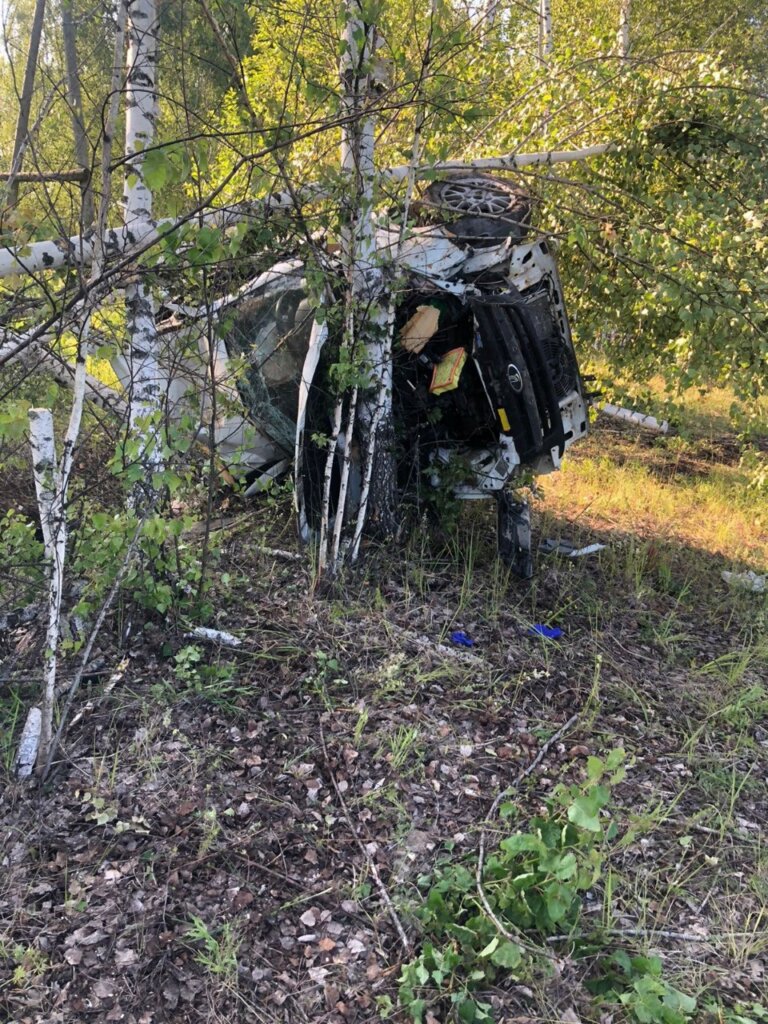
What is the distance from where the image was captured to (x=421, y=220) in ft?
16.0

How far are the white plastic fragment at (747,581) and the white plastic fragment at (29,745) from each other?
4.43m

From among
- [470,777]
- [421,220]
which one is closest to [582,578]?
[470,777]

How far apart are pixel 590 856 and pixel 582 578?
8.72 feet

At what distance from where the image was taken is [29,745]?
8.96 feet

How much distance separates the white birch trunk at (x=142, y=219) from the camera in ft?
10.4

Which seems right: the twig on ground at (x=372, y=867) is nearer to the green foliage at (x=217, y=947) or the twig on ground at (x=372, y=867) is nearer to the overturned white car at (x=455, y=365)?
the green foliage at (x=217, y=947)

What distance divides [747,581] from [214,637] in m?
3.76

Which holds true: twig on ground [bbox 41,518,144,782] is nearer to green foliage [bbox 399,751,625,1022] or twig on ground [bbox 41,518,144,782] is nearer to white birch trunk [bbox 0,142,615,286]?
white birch trunk [bbox 0,142,615,286]

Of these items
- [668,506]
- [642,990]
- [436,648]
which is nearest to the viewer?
[642,990]

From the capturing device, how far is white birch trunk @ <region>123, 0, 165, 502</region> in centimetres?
318

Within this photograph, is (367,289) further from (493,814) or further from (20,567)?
(493,814)

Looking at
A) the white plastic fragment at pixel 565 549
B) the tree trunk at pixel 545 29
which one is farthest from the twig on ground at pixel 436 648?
the tree trunk at pixel 545 29

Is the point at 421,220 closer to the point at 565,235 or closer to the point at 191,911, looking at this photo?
the point at 565,235

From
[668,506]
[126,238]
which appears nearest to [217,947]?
[126,238]
